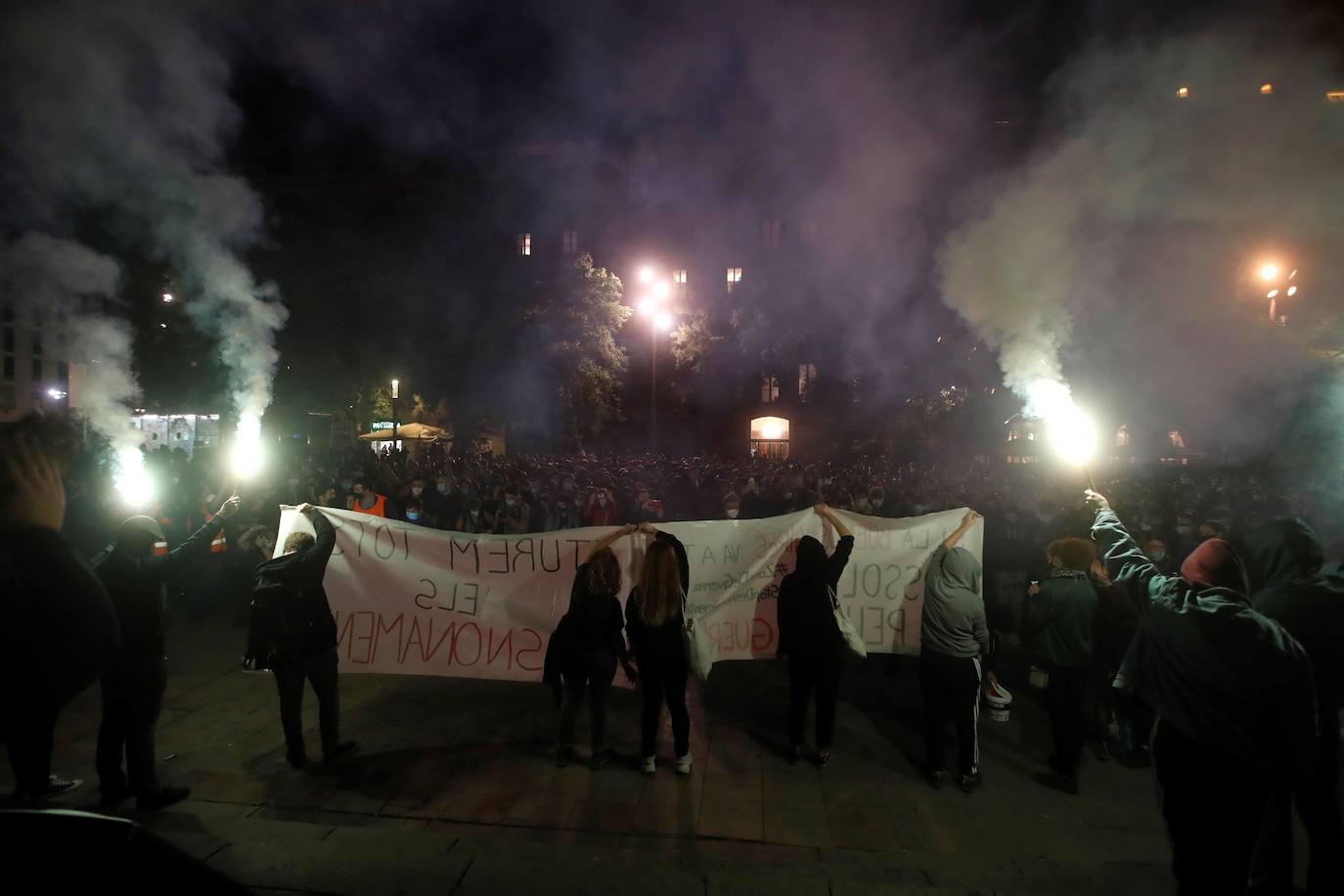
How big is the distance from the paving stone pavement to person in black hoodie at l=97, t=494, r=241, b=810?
1.12ft

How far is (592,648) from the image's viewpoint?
15.6 ft

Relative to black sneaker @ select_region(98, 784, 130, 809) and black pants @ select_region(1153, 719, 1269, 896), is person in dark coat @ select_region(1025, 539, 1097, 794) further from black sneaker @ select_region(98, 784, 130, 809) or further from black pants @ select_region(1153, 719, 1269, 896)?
black sneaker @ select_region(98, 784, 130, 809)

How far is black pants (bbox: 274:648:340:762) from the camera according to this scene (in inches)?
188

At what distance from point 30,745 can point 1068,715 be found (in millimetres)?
6173

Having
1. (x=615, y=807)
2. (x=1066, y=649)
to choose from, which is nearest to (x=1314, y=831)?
(x=1066, y=649)

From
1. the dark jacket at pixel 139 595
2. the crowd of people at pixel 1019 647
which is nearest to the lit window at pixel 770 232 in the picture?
the crowd of people at pixel 1019 647

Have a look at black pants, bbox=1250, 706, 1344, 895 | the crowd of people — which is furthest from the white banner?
black pants, bbox=1250, 706, 1344, 895

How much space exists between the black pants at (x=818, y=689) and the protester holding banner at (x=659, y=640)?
790mm

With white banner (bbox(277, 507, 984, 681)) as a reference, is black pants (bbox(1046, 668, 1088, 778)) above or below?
below

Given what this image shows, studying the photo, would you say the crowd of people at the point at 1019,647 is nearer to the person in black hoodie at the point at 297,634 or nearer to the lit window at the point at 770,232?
the person in black hoodie at the point at 297,634

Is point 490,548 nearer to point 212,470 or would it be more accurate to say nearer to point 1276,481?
point 212,470

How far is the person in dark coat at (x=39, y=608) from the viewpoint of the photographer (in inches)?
67.1

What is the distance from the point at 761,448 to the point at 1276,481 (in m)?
25.1

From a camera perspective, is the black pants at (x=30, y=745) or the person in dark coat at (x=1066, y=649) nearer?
the black pants at (x=30, y=745)
